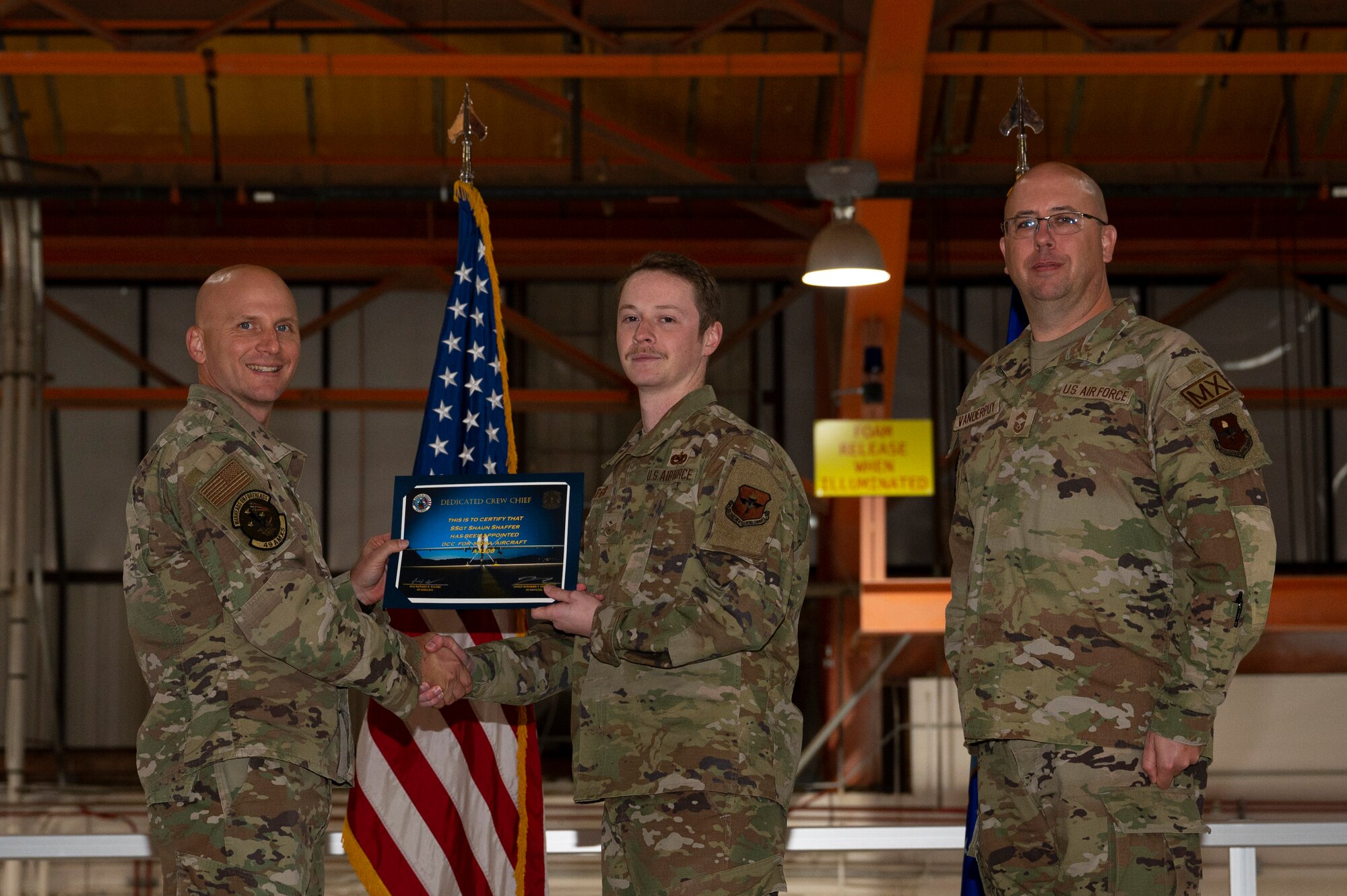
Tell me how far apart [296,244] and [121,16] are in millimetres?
2656

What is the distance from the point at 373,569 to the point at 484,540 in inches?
14.6

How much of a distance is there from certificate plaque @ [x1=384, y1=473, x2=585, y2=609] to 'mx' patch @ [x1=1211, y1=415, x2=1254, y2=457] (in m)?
1.32

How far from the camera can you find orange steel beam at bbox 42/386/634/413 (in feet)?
45.1

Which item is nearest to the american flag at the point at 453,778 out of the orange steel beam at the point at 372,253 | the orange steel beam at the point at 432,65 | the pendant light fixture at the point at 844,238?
the pendant light fixture at the point at 844,238

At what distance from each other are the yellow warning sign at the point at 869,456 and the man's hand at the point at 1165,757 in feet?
27.2

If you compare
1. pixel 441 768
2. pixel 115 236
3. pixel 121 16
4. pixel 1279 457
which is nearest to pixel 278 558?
pixel 441 768

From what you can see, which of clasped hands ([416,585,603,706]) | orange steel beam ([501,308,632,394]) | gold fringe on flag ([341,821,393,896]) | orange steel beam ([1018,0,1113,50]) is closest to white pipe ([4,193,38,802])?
orange steel beam ([501,308,632,394])

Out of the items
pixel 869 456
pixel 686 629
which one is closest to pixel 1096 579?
pixel 686 629

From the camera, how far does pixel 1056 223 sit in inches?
108

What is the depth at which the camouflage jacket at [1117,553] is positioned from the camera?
2.43 m

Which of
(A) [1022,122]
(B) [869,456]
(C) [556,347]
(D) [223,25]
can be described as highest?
(D) [223,25]

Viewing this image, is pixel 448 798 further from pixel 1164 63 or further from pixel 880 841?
pixel 1164 63

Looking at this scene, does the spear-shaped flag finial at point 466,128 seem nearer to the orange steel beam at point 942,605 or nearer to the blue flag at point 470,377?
the blue flag at point 470,377

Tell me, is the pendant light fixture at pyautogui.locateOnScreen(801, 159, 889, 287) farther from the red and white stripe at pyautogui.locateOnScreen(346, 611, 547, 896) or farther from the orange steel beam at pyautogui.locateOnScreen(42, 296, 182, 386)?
the orange steel beam at pyautogui.locateOnScreen(42, 296, 182, 386)
